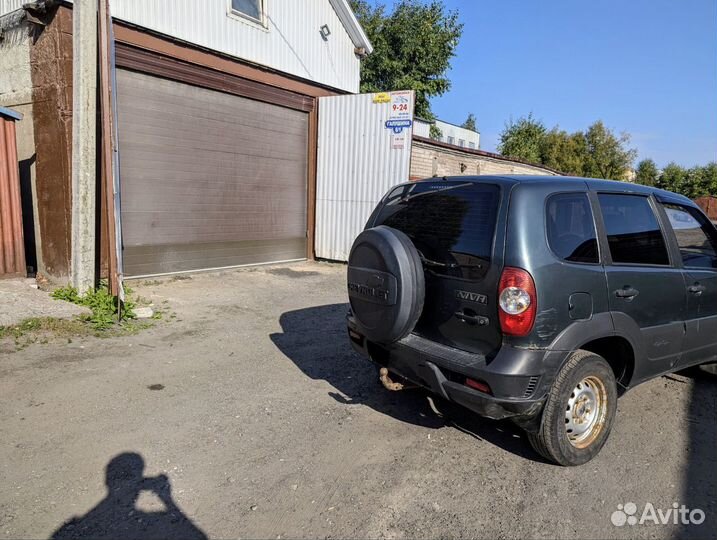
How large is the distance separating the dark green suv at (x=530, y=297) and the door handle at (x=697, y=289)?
2 cm

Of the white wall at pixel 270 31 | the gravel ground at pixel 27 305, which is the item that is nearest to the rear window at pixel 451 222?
the gravel ground at pixel 27 305

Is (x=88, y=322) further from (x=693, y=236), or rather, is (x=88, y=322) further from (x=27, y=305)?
(x=693, y=236)

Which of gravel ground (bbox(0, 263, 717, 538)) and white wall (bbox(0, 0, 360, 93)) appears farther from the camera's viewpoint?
white wall (bbox(0, 0, 360, 93))

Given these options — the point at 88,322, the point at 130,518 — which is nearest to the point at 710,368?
the point at 130,518

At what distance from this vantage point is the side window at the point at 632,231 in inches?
137

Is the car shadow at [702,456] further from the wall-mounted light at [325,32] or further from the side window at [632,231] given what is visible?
the wall-mounted light at [325,32]

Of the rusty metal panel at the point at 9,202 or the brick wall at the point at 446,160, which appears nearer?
the rusty metal panel at the point at 9,202

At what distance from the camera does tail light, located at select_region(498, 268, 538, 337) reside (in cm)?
288

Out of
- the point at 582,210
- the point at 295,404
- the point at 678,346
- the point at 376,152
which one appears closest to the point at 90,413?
the point at 295,404

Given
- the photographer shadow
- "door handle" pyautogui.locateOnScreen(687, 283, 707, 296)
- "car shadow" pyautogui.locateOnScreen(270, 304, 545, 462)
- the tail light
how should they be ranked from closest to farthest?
the photographer shadow
the tail light
"car shadow" pyautogui.locateOnScreen(270, 304, 545, 462)
"door handle" pyautogui.locateOnScreen(687, 283, 707, 296)

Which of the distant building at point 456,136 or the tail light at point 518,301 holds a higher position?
the distant building at point 456,136

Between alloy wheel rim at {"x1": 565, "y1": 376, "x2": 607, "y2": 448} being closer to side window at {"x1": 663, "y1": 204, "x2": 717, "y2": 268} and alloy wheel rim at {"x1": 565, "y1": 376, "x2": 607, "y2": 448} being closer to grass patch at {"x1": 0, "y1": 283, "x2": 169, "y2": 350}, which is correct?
side window at {"x1": 663, "y1": 204, "x2": 717, "y2": 268}

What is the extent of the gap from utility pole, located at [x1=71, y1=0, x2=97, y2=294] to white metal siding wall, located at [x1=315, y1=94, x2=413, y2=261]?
533 centimetres

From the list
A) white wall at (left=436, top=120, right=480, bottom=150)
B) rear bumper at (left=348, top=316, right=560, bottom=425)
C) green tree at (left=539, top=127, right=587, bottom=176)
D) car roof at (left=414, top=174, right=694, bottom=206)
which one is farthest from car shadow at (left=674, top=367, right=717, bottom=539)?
green tree at (left=539, top=127, right=587, bottom=176)
